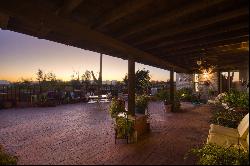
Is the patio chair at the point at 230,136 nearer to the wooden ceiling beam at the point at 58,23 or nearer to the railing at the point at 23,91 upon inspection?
the wooden ceiling beam at the point at 58,23

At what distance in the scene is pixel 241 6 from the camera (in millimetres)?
3840

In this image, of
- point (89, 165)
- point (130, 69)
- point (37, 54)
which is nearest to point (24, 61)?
point (37, 54)

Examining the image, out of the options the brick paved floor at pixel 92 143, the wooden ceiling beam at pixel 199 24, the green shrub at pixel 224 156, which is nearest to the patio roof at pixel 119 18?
the wooden ceiling beam at pixel 199 24

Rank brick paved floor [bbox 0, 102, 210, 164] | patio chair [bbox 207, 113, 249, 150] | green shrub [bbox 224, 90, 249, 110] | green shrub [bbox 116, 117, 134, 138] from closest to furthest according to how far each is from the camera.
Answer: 1. patio chair [bbox 207, 113, 249, 150]
2. brick paved floor [bbox 0, 102, 210, 164]
3. green shrub [bbox 116, 117, 134, 138]
4. green shrub [bbox 224, 90, 249, 110]

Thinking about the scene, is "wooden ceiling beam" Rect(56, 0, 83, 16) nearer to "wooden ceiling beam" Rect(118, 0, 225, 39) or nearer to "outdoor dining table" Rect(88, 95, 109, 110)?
"wooden ceiling beam" Rect(118, 0, 225, 39)

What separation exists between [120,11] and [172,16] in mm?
868

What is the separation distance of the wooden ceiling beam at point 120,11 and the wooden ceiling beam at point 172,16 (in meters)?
0.66

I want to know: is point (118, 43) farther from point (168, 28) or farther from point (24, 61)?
point (24, 61)

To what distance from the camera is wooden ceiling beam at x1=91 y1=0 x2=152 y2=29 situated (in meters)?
3.65

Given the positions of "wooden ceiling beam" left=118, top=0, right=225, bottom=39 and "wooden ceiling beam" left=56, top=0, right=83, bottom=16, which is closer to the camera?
"wooden ceiling beam" left=56, top=0, right=83, bottom=16

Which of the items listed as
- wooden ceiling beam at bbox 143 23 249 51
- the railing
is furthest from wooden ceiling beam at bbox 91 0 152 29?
the railing

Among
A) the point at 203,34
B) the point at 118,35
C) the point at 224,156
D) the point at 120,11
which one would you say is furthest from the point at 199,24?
the point at 224,156

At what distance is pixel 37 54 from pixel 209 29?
80.7 ft

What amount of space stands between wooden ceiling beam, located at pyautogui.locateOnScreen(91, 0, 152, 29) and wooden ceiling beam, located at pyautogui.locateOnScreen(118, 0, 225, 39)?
0.66 meters
